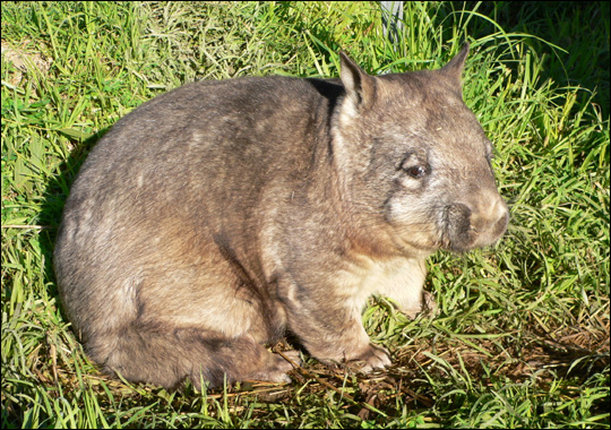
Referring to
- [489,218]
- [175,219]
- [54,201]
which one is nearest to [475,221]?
[489,218]

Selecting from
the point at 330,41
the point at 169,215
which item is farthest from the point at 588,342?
the point at 330,41

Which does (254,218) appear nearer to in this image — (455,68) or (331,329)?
(331,329)

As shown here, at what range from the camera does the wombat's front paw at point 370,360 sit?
3.43 meters

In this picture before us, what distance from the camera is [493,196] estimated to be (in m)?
2.98

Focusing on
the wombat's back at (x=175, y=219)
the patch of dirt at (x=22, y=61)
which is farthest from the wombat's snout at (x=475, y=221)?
the patch of dirt at (x=22, y=61)

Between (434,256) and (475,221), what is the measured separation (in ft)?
3.53

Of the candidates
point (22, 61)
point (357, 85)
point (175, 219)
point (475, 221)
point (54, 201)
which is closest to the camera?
point (475, 221)

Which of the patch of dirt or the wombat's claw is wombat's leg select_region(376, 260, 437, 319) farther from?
the patch of dirt

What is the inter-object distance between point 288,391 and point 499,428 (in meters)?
0.98

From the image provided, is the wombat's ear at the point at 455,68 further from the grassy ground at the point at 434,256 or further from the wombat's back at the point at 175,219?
the grassy ground at the point at 434,256

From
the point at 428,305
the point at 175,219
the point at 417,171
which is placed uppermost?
the point at 417,171

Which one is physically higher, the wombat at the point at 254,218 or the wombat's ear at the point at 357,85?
the wombat's ear at the point at 357,85

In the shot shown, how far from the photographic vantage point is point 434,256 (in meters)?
4.01

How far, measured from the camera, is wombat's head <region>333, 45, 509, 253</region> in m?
2.95
